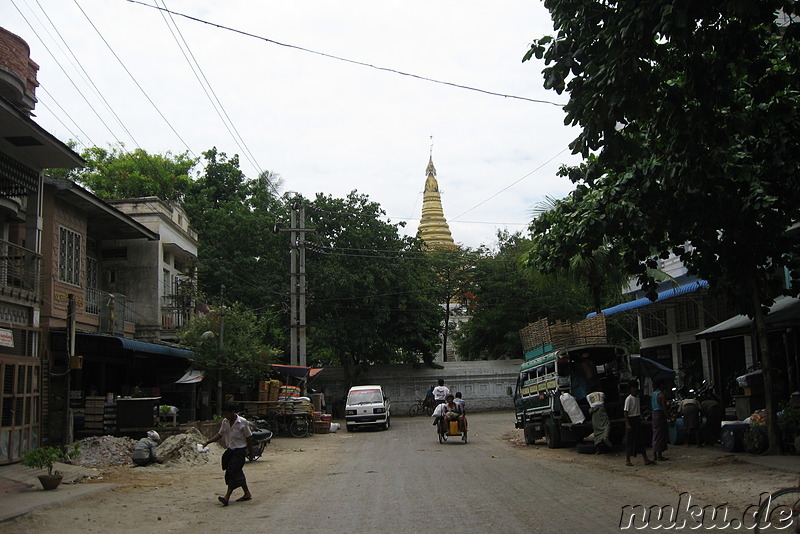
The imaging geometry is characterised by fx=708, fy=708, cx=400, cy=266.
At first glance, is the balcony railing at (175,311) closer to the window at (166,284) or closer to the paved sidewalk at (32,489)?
the window at (166,284)

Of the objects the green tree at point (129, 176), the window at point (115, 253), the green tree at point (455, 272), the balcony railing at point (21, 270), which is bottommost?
the balcony railing at point (21, 270)

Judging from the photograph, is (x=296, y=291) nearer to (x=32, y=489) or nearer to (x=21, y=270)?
(x=21, y=270)

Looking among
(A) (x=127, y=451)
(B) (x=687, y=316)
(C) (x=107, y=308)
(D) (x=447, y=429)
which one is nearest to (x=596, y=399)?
(D) (x=447, y=429)

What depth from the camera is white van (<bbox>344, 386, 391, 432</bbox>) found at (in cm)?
2917

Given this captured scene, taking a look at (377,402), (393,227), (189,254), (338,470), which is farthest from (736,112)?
(393,227)

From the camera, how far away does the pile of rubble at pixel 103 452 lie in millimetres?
15961

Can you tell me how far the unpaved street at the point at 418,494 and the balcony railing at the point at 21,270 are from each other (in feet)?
15.3

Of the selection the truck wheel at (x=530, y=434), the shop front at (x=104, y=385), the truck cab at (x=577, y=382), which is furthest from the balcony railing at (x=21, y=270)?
the truck wheel at (x=530, y=434)

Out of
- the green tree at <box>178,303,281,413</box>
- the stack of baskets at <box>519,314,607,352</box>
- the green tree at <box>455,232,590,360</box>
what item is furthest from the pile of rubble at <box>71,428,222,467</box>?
the green tree at <box>455,232,590,360</box>

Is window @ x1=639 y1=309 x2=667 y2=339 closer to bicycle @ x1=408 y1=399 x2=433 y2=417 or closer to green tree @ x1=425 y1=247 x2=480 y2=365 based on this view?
bicycle @ x1=408 y1=399 x2=433 y2=417

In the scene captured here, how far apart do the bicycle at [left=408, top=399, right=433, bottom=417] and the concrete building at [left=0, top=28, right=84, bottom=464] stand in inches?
1048

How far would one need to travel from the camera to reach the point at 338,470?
1527cm

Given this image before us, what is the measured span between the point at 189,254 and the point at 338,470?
56.7ft

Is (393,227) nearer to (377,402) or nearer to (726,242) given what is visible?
(377,402)
